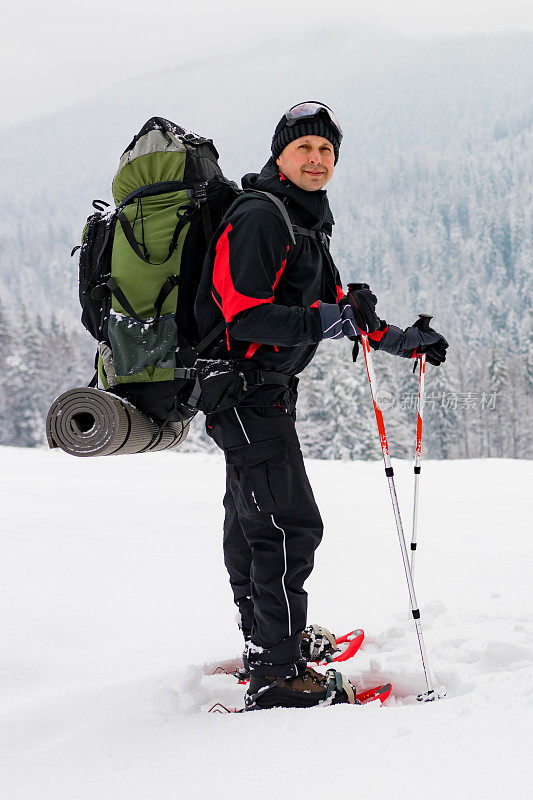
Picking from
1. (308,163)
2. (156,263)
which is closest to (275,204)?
(308,163)

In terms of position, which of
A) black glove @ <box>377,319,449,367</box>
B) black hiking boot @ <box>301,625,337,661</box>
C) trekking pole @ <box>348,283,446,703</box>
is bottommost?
black hiking boot @ <box>301,625,337,661</box>

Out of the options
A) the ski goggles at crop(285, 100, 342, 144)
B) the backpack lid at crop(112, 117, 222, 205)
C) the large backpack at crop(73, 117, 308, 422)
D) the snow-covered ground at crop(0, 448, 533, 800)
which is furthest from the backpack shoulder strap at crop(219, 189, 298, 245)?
the snow-covered ground at crop(0, 448, 533, 800)

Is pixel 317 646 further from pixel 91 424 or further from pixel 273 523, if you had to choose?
pixel 91 424

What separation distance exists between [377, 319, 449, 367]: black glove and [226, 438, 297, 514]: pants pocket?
85cm

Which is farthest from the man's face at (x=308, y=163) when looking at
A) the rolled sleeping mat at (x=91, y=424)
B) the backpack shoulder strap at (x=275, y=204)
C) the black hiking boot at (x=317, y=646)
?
the black hiking boot at (x=317, y=646)

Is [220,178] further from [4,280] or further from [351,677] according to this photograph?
[4,280]

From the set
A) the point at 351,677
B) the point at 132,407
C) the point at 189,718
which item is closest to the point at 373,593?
the point at 351,677

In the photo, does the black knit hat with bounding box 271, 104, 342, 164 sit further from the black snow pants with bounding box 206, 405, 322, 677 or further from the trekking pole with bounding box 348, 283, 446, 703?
the black snow pants with bounding box 206, 405, 322, 677

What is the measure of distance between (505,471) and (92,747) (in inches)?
380

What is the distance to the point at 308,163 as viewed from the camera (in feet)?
9.61

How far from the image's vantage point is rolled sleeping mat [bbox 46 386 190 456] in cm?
261

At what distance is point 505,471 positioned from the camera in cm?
1052

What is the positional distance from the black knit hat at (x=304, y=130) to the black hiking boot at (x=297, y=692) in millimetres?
2678

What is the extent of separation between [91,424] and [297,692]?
1.60 meters
